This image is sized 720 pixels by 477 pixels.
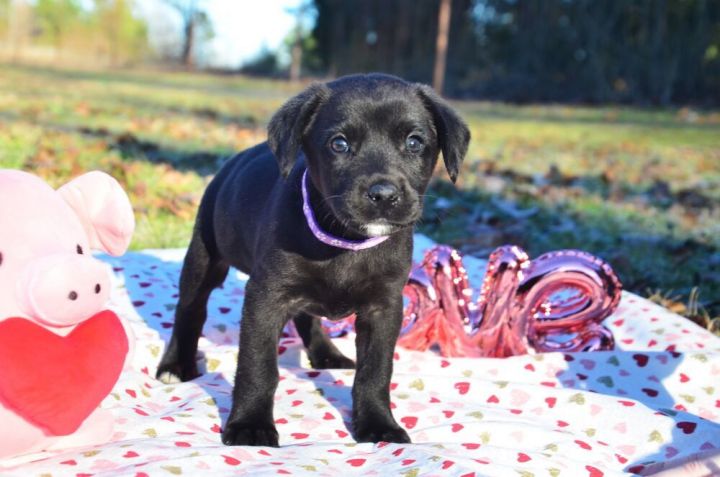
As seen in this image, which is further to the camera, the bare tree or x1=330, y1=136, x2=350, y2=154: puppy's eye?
the bare tree

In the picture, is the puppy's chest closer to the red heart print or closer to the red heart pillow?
the red heart pillow

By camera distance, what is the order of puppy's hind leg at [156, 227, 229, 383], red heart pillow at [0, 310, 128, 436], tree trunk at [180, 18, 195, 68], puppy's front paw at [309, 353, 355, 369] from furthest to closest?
tree trunk at [180, 18, 195, 68], puppy's front paw at [309, 353, 355, 369], puppy's hind leg at [156, 227, 229, 383], red heart pillow at [0, 310, 128, 436]

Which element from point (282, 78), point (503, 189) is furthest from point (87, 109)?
point (282, 78)

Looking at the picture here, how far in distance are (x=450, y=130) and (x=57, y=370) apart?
5.18 feet

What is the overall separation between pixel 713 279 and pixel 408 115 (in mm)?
3100

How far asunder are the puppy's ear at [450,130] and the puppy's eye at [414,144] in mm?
108

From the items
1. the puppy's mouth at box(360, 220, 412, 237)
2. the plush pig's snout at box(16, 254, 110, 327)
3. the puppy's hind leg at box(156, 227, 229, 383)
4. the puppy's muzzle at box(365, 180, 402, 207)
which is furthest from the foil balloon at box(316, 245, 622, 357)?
the plush pig's snout at box(16, 254, 110, 327)

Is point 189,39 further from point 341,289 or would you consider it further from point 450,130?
point 341,289

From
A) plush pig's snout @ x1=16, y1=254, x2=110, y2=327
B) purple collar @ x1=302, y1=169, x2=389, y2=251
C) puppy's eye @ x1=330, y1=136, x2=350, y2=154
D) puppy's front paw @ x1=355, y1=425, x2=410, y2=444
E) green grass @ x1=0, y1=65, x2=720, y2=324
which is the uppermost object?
puppy's eye @ x1=330, y1=136, x2=350, y2=154

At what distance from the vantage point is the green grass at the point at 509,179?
19.0ft

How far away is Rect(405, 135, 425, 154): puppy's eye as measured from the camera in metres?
2.96

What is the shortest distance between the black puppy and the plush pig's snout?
0.72 metres

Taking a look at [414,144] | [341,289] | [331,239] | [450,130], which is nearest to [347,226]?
[331,239]

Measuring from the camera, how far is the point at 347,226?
109 inches
